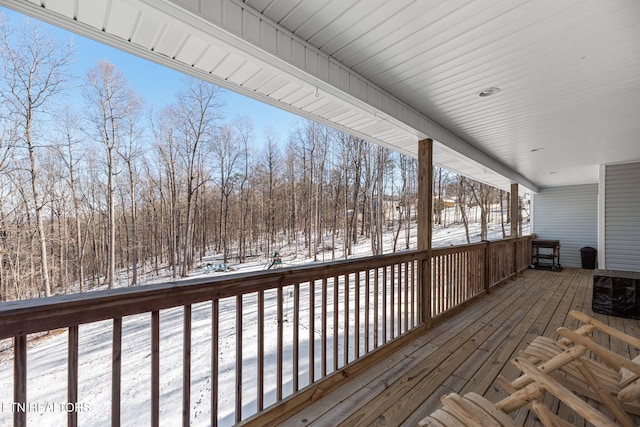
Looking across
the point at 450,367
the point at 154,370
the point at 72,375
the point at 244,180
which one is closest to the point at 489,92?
the point at 450,367

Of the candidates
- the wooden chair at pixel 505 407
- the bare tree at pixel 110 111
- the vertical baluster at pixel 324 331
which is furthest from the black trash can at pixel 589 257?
the bare tree at pixel 110 111

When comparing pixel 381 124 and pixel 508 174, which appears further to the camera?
pixel 508 174

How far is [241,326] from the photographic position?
1.61 m

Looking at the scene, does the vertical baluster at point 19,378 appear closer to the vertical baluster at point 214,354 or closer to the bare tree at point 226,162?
the vertical baluster at point 214,354

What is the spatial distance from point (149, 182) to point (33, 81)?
238 inches

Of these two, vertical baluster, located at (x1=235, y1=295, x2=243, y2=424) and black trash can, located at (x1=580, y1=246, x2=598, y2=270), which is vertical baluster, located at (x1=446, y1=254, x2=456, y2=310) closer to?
vertical baluster, located at (x1=235, y1=295, x2=243, y2=424)

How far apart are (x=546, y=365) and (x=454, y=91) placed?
91.9 inches

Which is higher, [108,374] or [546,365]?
[546,365]

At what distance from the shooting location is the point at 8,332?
0.90 metres

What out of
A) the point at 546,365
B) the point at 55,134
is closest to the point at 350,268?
the point at 546,365

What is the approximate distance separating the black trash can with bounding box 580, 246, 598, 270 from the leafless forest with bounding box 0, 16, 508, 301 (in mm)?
6844

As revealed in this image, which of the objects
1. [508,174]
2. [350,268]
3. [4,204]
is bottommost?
[350,268]

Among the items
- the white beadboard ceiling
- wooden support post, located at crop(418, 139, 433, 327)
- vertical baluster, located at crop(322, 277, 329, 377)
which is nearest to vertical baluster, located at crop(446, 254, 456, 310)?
wooden support post, located at crop(418, 139, 433, 327)

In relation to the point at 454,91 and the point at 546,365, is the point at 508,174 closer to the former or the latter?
the point at 454,91
